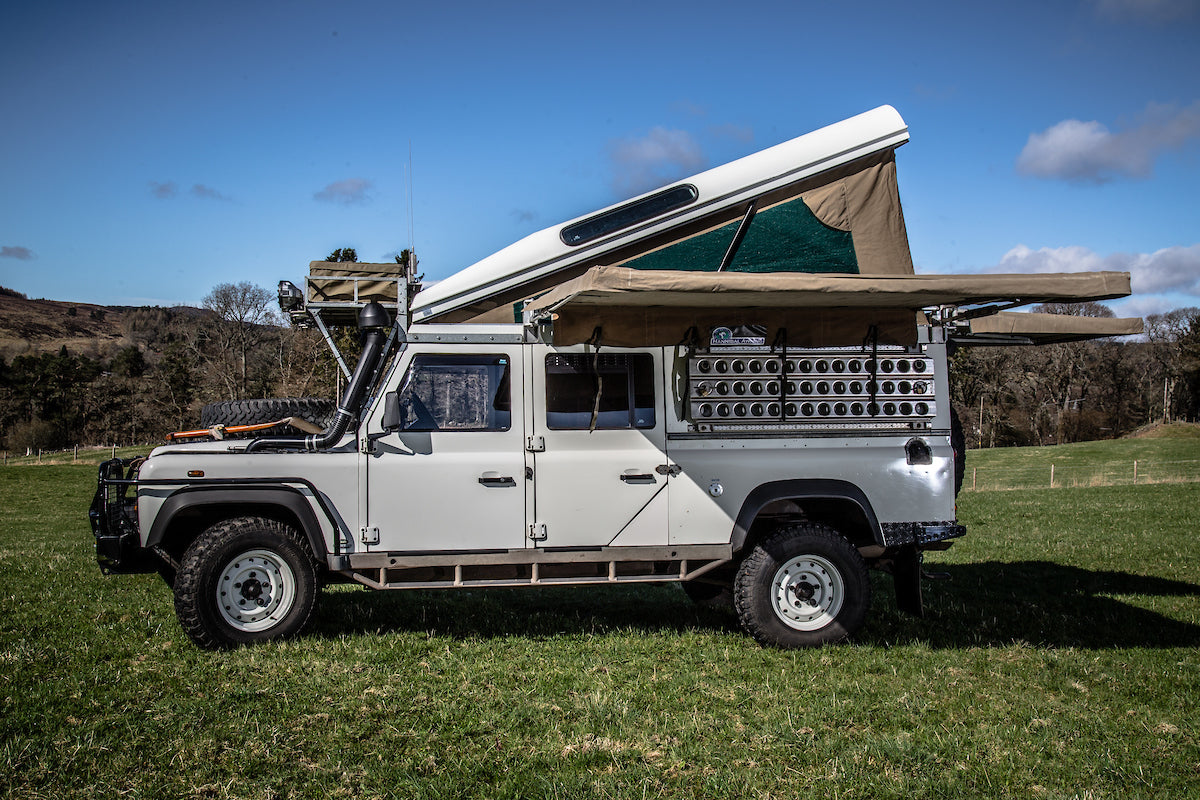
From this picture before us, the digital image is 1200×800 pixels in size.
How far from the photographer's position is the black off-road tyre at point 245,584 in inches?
237

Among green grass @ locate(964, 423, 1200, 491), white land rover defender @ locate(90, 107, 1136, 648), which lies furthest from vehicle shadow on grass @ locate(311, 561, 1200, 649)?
green grass @ locate(964, 423, 1200, 491)

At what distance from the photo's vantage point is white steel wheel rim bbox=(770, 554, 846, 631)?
6500 millimetres

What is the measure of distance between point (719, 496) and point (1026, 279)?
2631 mm

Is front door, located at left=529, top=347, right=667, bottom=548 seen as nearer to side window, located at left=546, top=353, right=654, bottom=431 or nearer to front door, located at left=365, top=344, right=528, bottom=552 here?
side window, located at left=546, top=353, right=654, bottom=431

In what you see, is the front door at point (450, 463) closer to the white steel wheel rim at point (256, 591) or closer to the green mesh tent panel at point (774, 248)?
the white steel wheel rim at point (256, 591)

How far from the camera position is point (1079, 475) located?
32.8m

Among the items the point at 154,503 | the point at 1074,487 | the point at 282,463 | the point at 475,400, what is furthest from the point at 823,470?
the point at 1074,487

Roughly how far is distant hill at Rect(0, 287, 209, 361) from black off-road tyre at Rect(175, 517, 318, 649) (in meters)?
104

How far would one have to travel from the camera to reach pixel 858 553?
663 cm

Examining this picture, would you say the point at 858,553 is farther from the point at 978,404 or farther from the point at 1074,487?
the point at 978,404

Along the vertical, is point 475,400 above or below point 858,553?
above

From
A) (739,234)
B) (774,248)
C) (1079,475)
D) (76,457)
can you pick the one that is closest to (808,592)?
(774,248)

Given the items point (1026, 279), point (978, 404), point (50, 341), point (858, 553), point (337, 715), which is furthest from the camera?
point (50, 341)

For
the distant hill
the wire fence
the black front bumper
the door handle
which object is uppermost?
the distant hill
